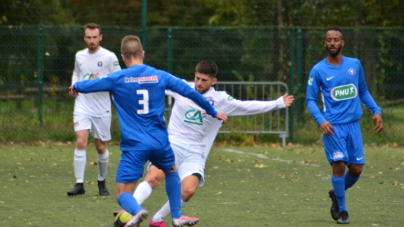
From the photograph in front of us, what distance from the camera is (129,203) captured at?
5512 millimetres

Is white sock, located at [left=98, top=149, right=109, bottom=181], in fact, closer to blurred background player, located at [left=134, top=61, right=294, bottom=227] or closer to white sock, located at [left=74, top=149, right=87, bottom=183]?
white sock, located at [left=74, top=149, right=87, bottom=183]

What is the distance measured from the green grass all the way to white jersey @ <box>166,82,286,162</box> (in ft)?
2.63

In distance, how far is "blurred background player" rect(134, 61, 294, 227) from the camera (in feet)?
21.5

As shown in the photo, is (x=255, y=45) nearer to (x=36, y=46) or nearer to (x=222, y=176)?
(x=36, y=46)

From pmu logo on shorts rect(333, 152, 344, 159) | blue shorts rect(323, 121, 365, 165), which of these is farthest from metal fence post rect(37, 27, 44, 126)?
pmu logo on shorts rect(333, 152, 344, 159)

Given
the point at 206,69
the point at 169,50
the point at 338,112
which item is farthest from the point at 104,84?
the point at 169,50

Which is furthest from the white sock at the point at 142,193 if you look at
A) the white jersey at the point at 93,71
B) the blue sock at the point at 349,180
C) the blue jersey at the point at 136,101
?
the white jersey at the point at 93,71

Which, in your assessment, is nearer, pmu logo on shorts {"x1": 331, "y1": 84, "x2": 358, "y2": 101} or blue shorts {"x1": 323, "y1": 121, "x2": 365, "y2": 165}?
blue shorts {"x1": 323, "y1": 121, "x2": 365, "y2": 165}

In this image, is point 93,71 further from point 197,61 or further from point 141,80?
point 197,61

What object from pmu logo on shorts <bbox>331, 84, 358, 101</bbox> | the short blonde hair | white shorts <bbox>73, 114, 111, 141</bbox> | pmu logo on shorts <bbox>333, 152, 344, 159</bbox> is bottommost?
white shorts <bbox>73, 114, 111, 141</bbox>

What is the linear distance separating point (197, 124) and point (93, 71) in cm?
270

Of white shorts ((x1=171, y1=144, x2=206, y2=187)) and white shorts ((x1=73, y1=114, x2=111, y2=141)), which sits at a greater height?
white shorts ((x1=171, y1=144, x2=206, y2=187))

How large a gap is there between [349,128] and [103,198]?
10.1 feet

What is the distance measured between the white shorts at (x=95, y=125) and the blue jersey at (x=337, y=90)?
119 inches
